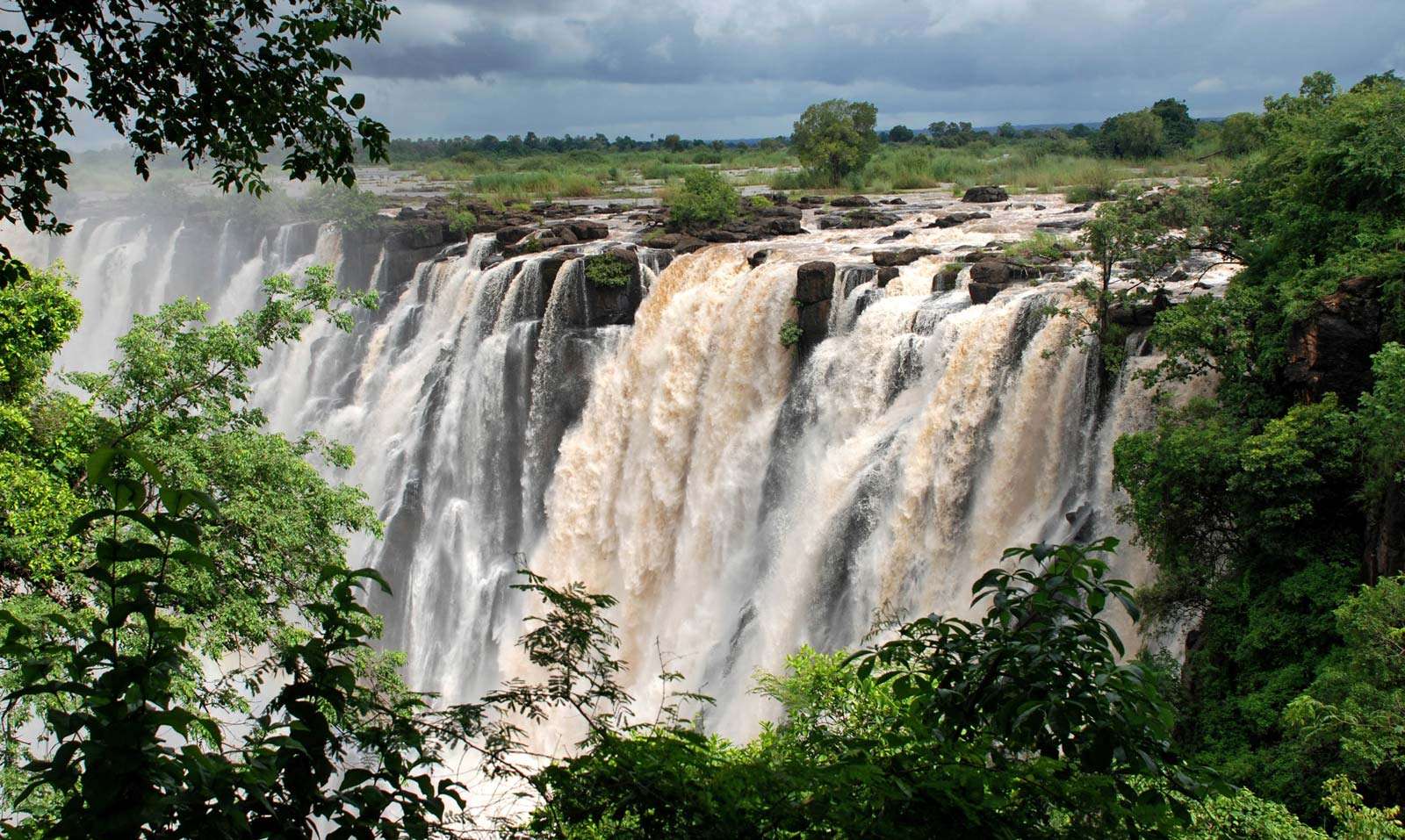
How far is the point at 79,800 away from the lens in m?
2.76

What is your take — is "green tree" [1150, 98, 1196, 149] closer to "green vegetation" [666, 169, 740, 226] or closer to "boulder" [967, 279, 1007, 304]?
"green vegetation" [666, 169, 740, 226]

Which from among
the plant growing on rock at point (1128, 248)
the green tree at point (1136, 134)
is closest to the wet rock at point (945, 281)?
the plant growing on rock at point (1128, 248)

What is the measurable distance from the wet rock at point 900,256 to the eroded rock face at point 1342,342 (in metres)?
8.41

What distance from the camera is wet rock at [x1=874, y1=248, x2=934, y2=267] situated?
1961 cm

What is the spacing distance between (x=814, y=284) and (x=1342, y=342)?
8677mm

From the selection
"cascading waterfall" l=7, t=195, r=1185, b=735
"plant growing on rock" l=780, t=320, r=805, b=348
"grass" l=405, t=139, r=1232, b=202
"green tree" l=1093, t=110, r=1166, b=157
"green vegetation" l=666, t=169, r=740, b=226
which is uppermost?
"green tree" l=1093, t=110, r=1166, b=157

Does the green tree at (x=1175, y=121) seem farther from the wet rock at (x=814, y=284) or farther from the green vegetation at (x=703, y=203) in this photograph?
the wet rock at (x=814, y=284)

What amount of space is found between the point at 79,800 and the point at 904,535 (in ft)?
43.4

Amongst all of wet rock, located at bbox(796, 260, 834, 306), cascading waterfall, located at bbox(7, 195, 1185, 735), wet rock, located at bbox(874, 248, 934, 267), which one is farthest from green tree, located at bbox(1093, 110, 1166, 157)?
wet rock, located at bbox(796, 260, 834, 306)

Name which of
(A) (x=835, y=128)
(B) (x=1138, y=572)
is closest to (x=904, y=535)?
(B) (x=1138, y=572)

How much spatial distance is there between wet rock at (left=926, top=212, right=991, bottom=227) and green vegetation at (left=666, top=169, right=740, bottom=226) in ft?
17.6

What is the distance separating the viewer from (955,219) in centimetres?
2658

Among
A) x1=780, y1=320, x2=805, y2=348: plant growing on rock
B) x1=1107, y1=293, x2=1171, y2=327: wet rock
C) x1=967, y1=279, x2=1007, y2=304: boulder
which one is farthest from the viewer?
x1=780, y1=320, x2=805, y2=348: plant growing on rock

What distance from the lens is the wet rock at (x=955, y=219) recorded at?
85.0 ft
